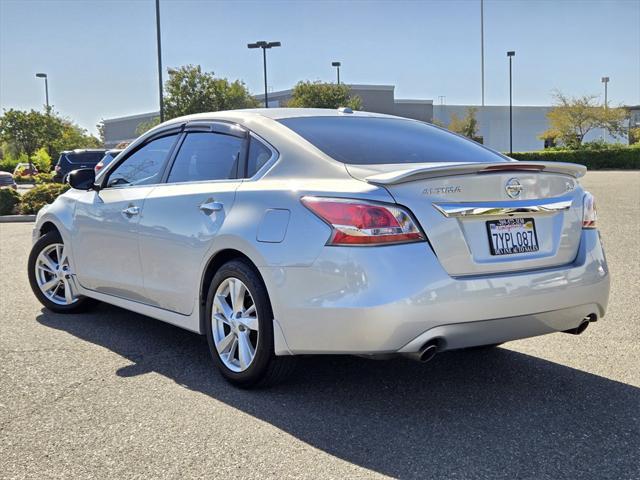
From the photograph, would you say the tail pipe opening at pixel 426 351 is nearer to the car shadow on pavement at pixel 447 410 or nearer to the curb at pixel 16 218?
the car shadow on pavement at pixel 447 410

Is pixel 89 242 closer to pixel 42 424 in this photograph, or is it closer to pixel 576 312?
pixel 42 424

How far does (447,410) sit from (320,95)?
47703mm

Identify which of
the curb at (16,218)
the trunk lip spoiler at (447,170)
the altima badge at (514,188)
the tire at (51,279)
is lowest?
the curb at (16,218)

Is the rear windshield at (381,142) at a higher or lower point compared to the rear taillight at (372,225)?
higher

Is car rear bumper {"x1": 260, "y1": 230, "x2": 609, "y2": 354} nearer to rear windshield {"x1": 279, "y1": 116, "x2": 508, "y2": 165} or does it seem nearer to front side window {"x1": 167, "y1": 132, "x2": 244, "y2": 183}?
rear windshield {"x1": 279, "y1": 116, "x2": 508, "y2": 165}

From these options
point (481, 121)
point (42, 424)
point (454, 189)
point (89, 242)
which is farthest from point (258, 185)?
point (481, 121)

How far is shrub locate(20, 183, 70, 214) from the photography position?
57.9ft

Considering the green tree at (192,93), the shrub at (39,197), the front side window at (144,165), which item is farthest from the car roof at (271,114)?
the green tree at (192,93)

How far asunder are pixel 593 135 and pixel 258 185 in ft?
238

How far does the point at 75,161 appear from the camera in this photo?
26562mm

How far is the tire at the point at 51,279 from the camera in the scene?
6.15 metres

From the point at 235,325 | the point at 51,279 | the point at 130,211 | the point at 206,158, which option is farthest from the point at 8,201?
the point at 235,325

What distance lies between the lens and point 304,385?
13.9ft

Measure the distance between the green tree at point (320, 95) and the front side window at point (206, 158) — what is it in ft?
147
